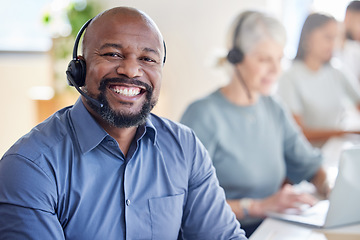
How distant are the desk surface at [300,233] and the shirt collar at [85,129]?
488mm

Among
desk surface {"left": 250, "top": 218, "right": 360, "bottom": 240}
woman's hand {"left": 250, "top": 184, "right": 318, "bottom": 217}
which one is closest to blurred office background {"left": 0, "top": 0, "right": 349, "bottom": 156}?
woman's hand {"left": 250, "top": 184, "right": 318, "bottom": 217}

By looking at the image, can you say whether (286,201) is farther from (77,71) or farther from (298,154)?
(77,71)

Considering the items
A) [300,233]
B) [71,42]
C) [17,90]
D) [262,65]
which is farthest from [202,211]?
[17,90]

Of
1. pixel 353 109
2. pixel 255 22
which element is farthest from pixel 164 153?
pixel 353 109

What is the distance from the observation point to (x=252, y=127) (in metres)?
1.71

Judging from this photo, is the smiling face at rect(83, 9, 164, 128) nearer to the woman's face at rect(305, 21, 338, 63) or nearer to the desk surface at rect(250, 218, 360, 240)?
the desk surface at rect(250, 218, 360, 240)

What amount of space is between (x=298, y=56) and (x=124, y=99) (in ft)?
6.47

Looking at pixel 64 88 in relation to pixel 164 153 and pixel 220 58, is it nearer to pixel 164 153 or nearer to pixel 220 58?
pixel 220 58

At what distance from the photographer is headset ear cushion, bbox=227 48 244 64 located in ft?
5.70

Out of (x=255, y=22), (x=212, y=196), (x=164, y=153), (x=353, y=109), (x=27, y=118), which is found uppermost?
(x=255, y=22)

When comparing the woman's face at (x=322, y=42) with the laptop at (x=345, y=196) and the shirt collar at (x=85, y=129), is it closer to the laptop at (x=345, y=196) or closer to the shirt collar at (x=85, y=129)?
the laptop at (x=345, y=196)

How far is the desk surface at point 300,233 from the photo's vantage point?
1185 mm

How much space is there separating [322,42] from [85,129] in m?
2.00

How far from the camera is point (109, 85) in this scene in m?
1.00
